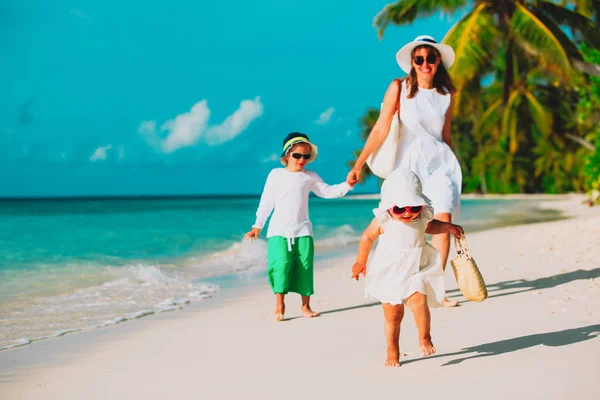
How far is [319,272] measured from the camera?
8.34 m

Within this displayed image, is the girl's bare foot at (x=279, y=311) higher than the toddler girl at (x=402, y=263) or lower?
lower

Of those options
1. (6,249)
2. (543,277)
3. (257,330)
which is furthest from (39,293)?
(6,249)

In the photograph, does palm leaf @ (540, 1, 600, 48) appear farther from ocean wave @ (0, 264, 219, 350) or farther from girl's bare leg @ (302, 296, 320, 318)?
girl's bare leg @ (302, 296, 320, 318)

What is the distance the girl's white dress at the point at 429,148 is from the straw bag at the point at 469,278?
119 centimetres

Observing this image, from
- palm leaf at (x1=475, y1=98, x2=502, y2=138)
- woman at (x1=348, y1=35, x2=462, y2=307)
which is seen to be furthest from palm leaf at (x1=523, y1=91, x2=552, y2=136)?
woman at (x1=348, y1=35, x2=462, y2=307)

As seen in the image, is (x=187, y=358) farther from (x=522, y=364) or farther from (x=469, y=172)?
(x=469, y=172)

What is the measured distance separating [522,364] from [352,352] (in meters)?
0.99

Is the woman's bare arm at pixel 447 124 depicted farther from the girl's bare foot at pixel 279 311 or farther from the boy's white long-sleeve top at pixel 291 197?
the girl's bare foot at pixel 279 311

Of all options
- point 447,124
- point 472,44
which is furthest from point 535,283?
point 472,44

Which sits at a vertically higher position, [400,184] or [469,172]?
[469,172]

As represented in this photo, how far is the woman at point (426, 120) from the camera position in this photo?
471cm

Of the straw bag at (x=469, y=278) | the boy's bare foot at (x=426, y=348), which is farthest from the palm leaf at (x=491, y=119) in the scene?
the boy's bare foot at (x=426, y=348)

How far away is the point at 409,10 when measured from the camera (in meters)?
16.4

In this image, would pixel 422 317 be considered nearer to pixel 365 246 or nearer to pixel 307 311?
pixel 365 246
